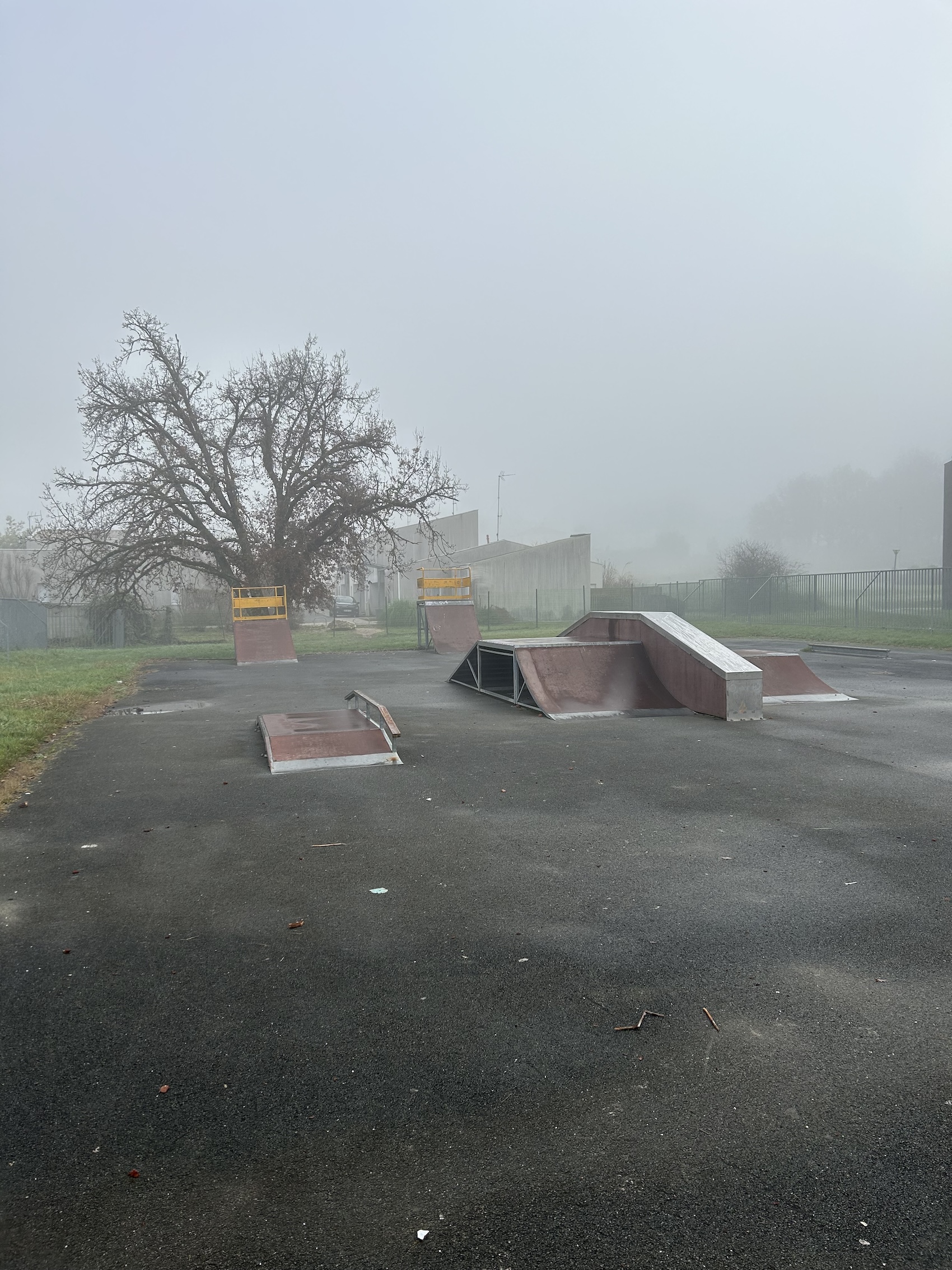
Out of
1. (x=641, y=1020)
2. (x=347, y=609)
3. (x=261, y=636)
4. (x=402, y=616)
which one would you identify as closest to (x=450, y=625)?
(x=261, y=636)

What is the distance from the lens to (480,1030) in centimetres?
322

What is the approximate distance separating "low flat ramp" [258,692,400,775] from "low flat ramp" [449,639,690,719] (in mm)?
2786

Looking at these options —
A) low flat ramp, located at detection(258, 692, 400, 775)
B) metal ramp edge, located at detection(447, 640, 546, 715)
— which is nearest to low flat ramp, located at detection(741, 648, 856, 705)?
metal ramp edge, located at detection(447, 640, 546, 715)

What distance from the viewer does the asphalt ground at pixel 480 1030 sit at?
2.24 meters

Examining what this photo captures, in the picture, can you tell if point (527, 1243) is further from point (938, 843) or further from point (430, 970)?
point (938, 843)

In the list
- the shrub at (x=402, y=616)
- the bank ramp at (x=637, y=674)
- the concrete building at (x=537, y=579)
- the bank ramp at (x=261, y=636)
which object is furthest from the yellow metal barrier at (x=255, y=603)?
the bank ramp at (x=637, y=674)

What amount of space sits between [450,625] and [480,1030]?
23.7 meters

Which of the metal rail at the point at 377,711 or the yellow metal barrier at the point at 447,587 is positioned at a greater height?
the yellow metal barrier at the point at 447,587

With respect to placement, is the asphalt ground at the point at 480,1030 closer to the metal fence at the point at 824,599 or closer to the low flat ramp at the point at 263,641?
the low flat ramp at the point at 263,641

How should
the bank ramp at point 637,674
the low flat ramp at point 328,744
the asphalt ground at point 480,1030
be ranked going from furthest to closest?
the bank ramp at point 637,674, the low flat ramp at point 328,744, the asphalt ground at point 480,1030

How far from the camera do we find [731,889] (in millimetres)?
4730

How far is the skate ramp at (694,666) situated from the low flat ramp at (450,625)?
12233 millimetres

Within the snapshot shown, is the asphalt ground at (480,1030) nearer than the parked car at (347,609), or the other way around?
the asphalt ground at (480,1030)

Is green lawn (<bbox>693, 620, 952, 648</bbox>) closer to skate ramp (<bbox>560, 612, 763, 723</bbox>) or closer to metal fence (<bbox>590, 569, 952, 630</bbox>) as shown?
metal fence (<bbox>590, 569, 952, 630</bbox>)
